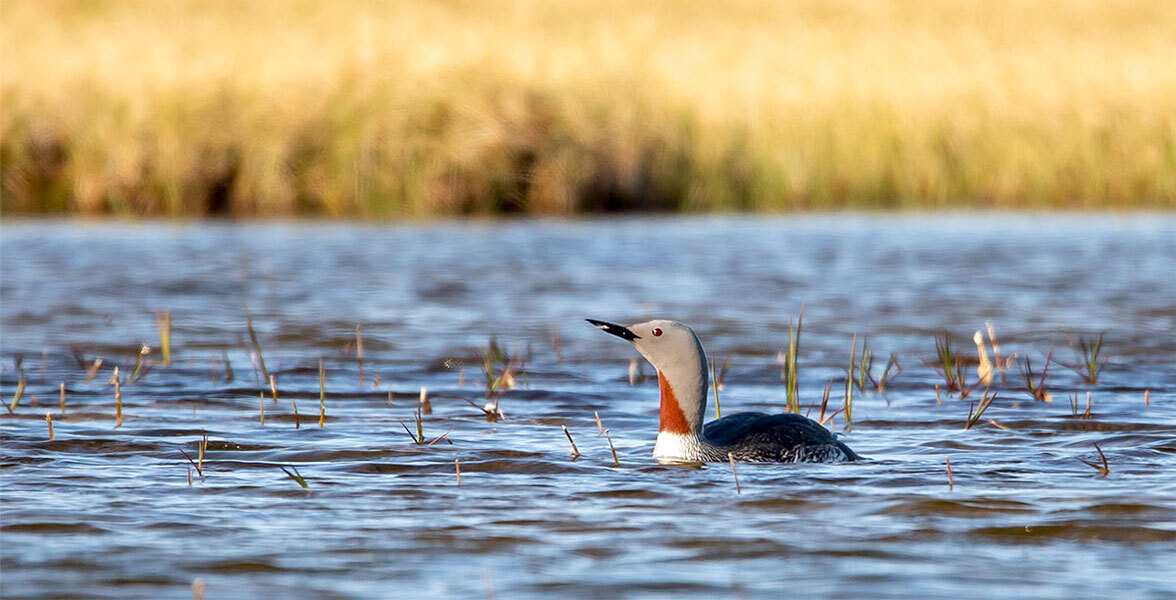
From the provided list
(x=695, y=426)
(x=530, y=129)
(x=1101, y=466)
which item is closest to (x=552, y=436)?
(x=695, y=426)

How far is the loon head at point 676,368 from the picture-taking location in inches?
224

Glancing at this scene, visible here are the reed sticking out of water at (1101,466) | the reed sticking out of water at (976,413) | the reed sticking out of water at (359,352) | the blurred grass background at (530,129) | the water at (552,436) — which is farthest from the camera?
the blurred grass background at (530,129)

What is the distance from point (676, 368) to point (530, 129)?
34.3ft

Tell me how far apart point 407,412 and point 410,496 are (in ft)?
5.99

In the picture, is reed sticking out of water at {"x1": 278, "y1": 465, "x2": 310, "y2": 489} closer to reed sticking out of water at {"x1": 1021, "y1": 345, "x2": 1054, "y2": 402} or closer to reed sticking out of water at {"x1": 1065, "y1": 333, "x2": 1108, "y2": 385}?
reed sticking out of water at {"x1": 1021, "y1": 345, "x2": 1054, "y2": 402}

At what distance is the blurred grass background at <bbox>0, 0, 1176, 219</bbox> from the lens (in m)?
15.9

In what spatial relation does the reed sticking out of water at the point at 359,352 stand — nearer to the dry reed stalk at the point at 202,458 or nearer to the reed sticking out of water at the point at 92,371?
the reed sticking out of water at the point at 92,371

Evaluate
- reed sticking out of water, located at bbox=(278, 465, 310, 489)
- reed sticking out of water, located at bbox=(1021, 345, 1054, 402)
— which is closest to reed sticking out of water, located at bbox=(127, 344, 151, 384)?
reed sticking out of water, located at bbox=(278, 465, 310, 489)

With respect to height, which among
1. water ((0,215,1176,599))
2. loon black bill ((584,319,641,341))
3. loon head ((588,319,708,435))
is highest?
loon black bill ((584,319,641,341))

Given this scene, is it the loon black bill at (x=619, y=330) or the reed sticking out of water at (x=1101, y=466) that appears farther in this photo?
the loon black bill at (x=619, y=330)

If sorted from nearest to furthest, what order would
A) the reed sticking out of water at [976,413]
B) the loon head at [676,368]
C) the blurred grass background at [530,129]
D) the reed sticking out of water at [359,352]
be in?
the loon head at [676,368]
the reed sticking out of water at [976,413]
the reed sticking out of water at [359,352]
the blurred grass background at [530,129]

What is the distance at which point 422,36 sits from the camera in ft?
→ 64.1

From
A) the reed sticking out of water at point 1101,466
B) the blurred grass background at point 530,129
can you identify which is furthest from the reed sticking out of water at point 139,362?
the blurred grass background at point 530,129

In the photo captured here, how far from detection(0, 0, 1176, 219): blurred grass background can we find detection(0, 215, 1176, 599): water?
2.56m
